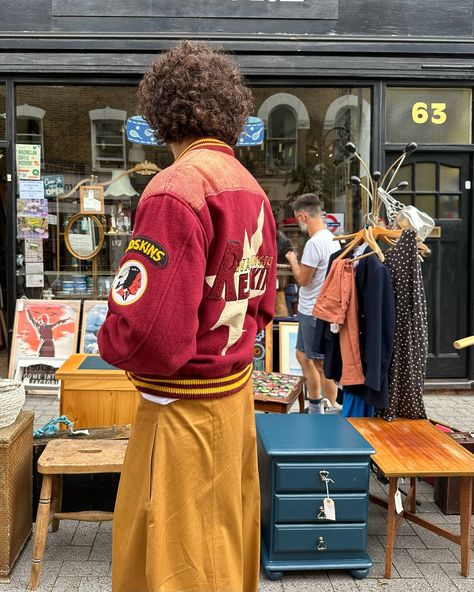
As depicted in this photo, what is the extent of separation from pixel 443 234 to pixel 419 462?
4021 mm

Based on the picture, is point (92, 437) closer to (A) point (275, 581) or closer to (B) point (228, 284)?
(A) point (275, 581)

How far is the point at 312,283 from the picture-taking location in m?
5.35

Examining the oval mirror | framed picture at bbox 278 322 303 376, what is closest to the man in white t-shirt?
framed picture at bbox 278 322 303 376

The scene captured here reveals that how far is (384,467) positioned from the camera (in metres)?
2.90

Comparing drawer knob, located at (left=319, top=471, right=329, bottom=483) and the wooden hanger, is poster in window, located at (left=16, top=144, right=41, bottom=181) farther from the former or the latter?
drawer knob, located at (left=319, top=471, right=329, bottom=483)

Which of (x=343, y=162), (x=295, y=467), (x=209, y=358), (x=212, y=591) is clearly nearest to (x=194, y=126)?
(x=209, y=358)

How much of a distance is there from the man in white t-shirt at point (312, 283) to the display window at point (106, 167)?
1.46 metres

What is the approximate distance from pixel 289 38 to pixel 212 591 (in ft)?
18.5

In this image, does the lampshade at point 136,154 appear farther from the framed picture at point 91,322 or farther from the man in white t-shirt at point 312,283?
the man in white t-shirt at point 312,283

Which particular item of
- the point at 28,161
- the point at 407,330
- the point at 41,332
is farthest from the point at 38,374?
the point at 407,330

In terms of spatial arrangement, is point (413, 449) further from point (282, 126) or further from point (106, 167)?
point (106, 167)

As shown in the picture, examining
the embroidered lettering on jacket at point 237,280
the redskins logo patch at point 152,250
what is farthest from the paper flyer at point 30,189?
the redskins logo patch at point 152,250

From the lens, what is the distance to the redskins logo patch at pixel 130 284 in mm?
1567

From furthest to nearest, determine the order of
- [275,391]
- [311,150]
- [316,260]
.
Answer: [311,150] → [316,260] → [275,391]
